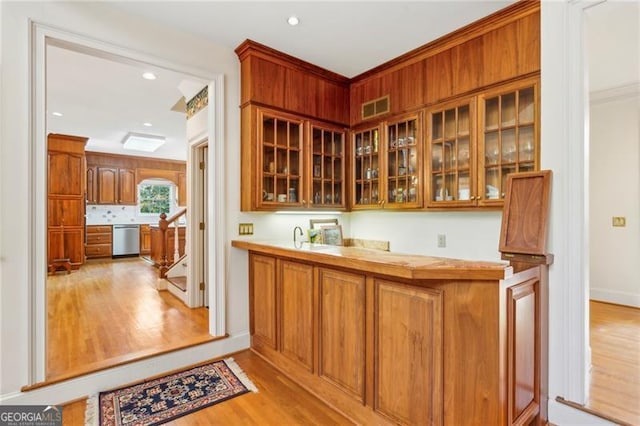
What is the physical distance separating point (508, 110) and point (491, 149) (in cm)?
31

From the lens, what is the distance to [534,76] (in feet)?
7.59

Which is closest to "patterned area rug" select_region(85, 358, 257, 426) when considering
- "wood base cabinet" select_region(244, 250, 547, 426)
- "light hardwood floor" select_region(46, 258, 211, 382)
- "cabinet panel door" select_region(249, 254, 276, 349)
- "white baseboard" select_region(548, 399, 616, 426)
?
"light hardwood floor" select_region(46, 258, 211, 382)

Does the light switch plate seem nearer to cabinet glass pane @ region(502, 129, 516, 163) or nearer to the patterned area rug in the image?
cabinet glass pane @ region(502, 129, 516, 163)

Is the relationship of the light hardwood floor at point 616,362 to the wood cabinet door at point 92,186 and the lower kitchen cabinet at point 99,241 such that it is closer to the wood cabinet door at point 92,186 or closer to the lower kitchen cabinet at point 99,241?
the lower kitchen cabinet at point 99,241

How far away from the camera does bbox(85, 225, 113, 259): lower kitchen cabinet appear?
8172 mm

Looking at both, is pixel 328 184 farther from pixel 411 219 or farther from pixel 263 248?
pixel 263 248

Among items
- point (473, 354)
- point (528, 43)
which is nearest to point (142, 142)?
point (528, 43)

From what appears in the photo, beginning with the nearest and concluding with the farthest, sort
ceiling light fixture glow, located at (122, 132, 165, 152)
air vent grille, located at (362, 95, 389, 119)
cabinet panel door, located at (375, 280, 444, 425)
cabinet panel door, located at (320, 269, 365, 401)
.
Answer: cabinet panel door, located at (375, 280, 444, 425) < cabinet panel door, located at (320, 269, 365, 401) < air vent grille, located at (362, 95, 389, 119) < ceiling light fixture glow, located at (122, 132, 165, 152)

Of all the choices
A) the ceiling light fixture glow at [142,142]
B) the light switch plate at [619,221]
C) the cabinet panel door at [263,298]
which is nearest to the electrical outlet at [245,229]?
the cabinet panel door at [263,298]

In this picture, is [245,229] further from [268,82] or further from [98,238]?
Answer: [98,238]

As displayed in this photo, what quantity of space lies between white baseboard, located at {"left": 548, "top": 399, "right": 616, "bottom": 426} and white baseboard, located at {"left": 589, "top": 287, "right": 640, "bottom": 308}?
3.08 meters

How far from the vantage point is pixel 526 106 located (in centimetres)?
240

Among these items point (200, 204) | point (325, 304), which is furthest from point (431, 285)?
point (200, 204)

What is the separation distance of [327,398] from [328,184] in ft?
6.97
